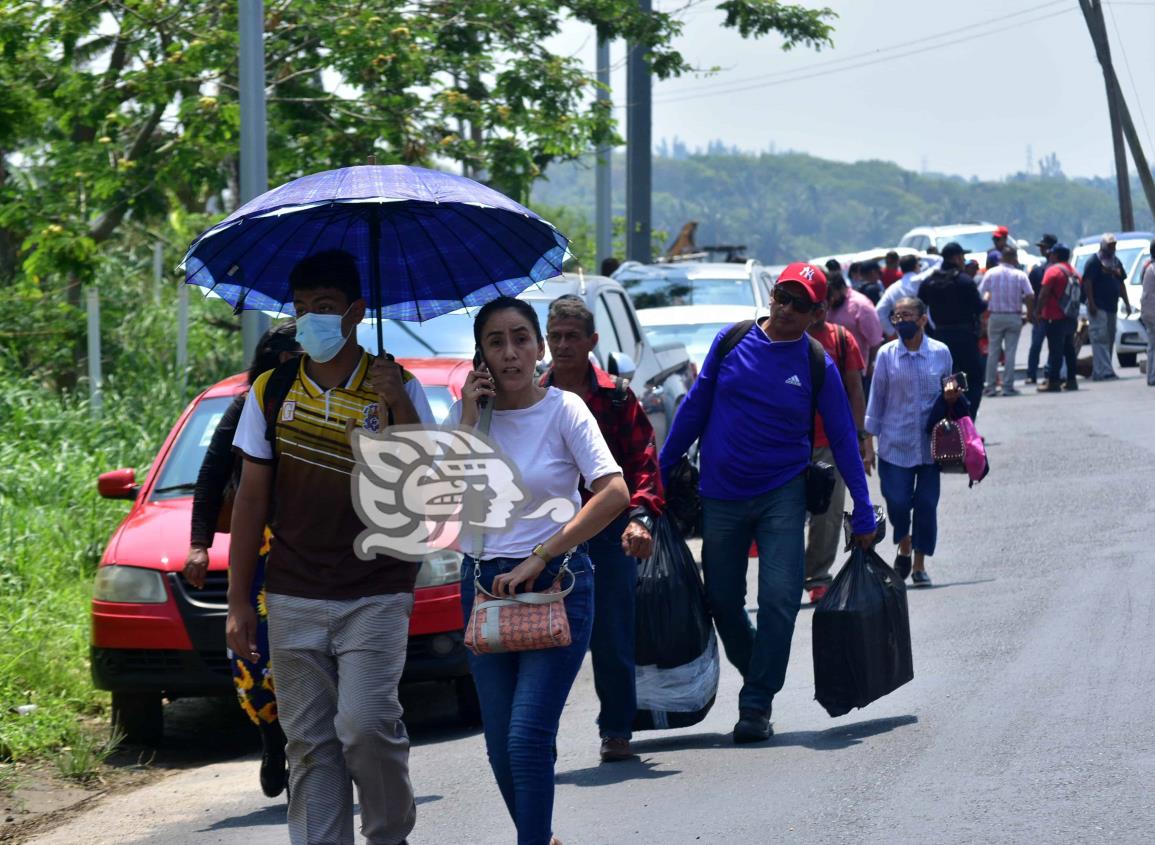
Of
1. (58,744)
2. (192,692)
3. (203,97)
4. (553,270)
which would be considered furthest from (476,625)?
(203,97)

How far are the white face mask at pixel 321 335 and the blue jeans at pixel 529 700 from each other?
2.41 ft

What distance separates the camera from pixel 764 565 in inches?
279

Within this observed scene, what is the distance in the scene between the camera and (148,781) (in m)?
7.71

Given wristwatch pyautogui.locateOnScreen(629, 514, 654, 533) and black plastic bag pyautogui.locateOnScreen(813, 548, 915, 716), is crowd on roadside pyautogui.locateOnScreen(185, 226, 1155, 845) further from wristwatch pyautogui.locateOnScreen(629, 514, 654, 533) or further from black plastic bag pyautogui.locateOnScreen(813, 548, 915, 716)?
black plastic bag pyautogui.locateOnScreen(813, 548, 915, 716)

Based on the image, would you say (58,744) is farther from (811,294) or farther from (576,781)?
(811,294)

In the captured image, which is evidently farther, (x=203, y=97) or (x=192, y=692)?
(x=203, y=97)

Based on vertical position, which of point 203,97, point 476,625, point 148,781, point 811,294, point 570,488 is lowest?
point 148,781

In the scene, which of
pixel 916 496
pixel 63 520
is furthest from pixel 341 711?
pixel 63 520

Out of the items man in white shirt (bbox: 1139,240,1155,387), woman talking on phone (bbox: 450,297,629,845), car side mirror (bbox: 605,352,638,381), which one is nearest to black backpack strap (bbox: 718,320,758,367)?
woman talking on phone (bbox: 450,297,629,845)

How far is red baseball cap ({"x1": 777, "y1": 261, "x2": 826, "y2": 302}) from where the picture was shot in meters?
6.89

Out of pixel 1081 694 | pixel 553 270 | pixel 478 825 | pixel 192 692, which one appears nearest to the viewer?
pixel 553 270

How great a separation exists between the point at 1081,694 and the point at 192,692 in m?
3.92

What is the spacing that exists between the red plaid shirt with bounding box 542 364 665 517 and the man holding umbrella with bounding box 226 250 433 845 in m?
1.61

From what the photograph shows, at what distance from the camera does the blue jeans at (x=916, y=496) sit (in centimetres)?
1073
